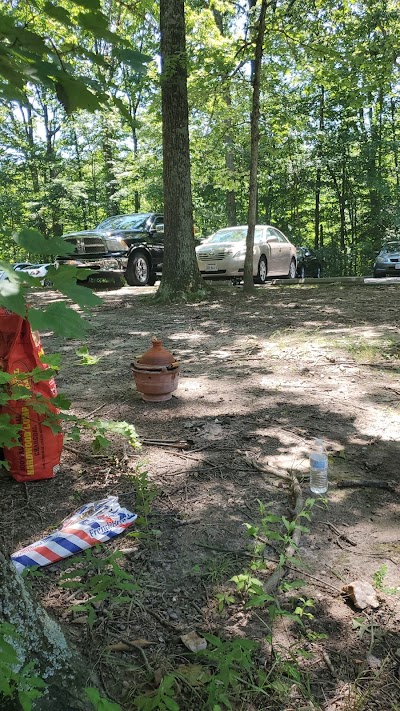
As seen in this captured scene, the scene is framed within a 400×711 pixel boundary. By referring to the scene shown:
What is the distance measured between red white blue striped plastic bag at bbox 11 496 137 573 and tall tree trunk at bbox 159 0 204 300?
24.7ft

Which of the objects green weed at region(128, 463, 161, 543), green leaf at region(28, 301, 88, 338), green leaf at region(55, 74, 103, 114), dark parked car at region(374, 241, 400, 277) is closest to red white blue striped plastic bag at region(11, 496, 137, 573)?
green weed at region(128, 463, 161, 543)

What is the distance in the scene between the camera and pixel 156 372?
4.13m

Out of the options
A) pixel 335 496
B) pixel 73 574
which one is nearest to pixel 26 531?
pixel 73 574

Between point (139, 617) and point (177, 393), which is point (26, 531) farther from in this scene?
point (177, 393)

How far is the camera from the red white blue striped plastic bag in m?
2.23

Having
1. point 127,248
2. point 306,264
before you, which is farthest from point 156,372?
point 306,264

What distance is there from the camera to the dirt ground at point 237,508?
5.67 ft

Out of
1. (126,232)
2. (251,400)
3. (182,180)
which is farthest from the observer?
(126,232)

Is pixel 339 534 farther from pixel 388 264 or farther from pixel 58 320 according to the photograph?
pixel 388 264

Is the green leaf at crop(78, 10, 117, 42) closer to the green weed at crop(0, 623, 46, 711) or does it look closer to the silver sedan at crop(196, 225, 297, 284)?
the green weed at crop(0, 623, 46, 711)

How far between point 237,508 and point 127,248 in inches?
432

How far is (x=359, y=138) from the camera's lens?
942 inches

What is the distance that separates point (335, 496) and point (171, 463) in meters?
0.98

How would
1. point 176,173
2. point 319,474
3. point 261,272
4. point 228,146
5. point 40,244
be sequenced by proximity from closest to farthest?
point 40,244 → point 319,474 → point 176,173 → point 261,272 → point 228,146
